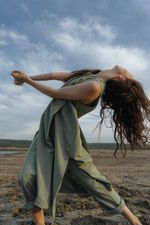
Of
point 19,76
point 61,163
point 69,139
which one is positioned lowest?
point 61,163

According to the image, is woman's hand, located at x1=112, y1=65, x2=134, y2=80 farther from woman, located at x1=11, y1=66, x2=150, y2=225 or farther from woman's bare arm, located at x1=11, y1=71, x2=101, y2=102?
woman's bare arm, located at x1=11, y1=71, x2=101, y2=102

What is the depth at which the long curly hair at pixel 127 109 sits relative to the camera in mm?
4035

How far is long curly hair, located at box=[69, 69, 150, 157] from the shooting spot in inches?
159

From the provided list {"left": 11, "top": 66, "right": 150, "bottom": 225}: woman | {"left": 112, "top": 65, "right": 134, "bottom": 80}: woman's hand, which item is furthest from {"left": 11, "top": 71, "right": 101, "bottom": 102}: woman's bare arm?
{"left": 112, "top": 65, "right": 134, "bottom": 80}: woman's hand

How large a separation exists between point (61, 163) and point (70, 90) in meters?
0.64

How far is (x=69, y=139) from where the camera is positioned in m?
3.79

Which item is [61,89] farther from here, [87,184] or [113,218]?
[113,218]

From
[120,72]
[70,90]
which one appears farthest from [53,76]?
[120,72]

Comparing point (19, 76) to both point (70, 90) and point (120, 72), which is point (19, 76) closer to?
point (70, 90)

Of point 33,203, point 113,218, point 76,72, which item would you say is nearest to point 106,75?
point 76,72

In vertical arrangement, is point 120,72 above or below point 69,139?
above

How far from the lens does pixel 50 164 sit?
12.4ft

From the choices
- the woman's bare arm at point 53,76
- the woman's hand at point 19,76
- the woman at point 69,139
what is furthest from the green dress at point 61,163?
the woman's hand at point 19,76

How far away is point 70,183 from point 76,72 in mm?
1043
